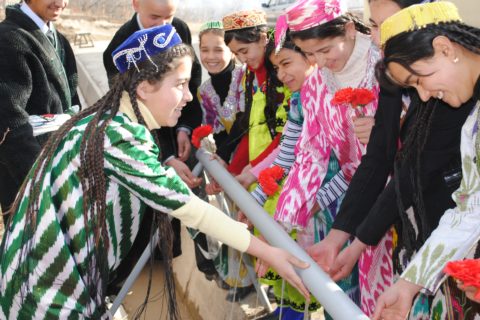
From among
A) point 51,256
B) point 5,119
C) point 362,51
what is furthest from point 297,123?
point 5,119

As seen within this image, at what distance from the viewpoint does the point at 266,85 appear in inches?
121

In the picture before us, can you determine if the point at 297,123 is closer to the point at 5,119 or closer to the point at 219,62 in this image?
the point at 219,62

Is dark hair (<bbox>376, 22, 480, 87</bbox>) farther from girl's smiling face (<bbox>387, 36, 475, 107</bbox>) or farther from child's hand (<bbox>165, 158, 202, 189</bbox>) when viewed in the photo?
child's hand (<bbox>165, 158, 202, 189</bbox>)

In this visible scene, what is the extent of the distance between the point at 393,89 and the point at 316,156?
638 mm

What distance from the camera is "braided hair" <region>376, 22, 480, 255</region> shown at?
60.5 inches

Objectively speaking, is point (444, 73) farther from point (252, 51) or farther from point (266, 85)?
point (252, 51)

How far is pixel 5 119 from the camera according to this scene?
3.06 m

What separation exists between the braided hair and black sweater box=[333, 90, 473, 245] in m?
0.02

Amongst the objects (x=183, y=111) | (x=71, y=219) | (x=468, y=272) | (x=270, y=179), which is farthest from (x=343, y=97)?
(x=183, y=111)

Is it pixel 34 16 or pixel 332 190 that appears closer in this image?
pixel 332 190

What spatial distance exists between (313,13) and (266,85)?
2.67 feet

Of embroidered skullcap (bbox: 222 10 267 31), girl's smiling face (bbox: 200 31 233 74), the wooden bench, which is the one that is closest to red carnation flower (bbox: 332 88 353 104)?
embroidered skullcap (bbox: 222 10 267 31)

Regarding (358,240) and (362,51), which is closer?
(358,240)

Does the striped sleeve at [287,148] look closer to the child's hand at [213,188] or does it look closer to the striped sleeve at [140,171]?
the child's hand at [213,188]
